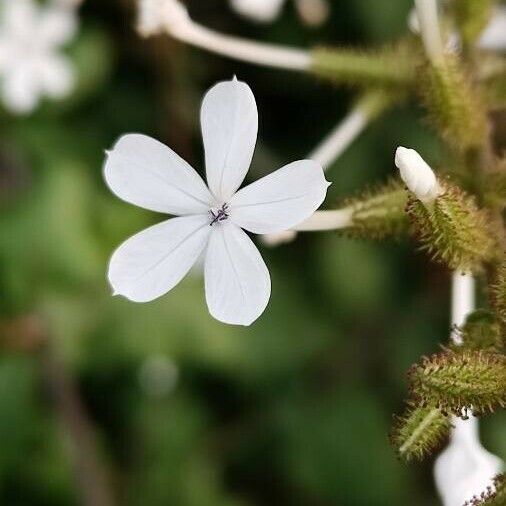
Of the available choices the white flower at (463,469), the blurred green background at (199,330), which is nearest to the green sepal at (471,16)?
the white flower at (463,469)

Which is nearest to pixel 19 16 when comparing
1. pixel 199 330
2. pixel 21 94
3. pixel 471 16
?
pixel 21 94

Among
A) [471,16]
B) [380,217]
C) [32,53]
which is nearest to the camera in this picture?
[380,217]

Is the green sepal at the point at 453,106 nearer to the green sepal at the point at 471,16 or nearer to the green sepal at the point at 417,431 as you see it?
the green sepal at the point at 471,16

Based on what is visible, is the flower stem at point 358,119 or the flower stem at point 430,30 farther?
the flower stem at point 358,119

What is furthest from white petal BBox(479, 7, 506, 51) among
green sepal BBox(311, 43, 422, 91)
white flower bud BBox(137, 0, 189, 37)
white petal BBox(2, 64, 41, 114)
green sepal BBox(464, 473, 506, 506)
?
white petal BBox(2, 64, 41, 114)

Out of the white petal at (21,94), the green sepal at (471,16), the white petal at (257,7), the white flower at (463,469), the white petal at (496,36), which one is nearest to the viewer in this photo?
the white flower at (463,469)

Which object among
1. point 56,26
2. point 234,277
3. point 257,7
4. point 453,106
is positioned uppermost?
point 56,26

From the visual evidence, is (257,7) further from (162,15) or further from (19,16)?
(19,16)

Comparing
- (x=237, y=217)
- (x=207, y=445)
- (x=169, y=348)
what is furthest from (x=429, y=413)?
(x=207, y=445)
